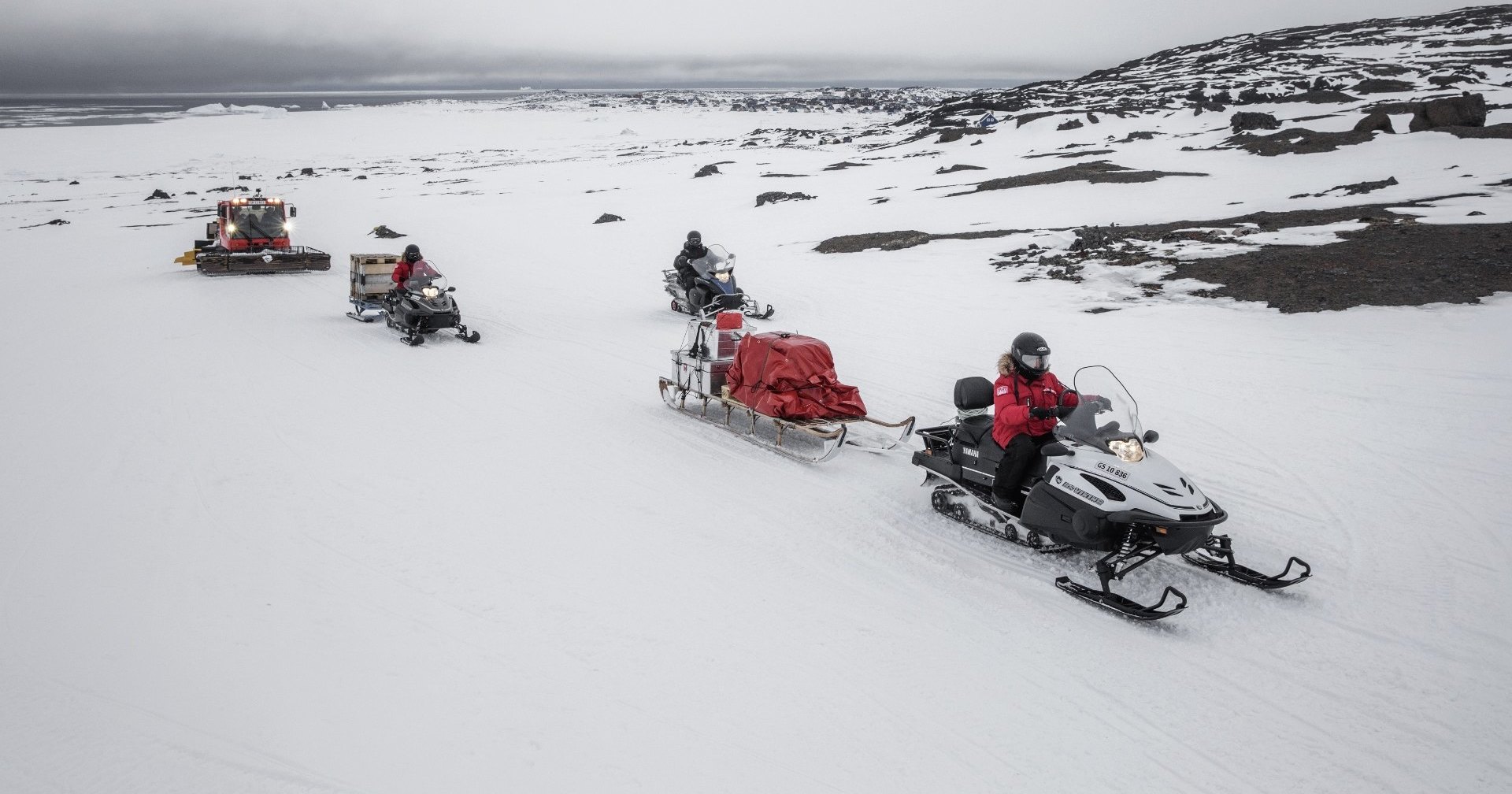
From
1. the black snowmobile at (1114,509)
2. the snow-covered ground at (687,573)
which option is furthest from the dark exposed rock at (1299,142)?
the black snowmobile at (1114,509)

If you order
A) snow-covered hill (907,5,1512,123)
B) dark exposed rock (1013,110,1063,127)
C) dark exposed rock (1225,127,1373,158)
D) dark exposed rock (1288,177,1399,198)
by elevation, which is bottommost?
dark exposed rock (1288,177,1399,198)

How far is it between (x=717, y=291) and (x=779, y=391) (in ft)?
22.3

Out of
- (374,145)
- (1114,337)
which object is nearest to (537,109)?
(374,145)

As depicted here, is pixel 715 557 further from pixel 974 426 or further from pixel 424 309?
pixel 424 309

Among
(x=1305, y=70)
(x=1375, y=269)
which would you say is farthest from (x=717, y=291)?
(x=1305, y=70)

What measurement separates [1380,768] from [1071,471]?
8.04ft

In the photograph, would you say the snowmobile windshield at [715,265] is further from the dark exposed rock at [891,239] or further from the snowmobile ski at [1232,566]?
the snowmobile ski at [1232,566]

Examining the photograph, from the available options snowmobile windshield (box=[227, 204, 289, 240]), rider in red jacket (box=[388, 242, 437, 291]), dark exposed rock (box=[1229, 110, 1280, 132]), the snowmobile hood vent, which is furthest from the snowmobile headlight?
dark exposed rock (box=[1229, 110, 1280, 132])

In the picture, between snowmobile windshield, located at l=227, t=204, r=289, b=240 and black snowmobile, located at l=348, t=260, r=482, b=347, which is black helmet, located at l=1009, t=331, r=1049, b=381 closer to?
black snowmobile, located at l=348, t=260, r=482, b=347

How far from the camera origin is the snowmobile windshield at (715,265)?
1548 centimetres

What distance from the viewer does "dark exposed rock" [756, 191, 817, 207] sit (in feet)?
102

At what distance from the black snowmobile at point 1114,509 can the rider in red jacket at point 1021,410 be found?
Answer: 119mm

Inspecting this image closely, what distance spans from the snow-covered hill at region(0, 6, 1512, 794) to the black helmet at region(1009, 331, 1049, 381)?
1473 mm

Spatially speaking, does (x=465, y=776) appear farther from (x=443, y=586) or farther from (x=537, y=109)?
(x=537, y=109)
